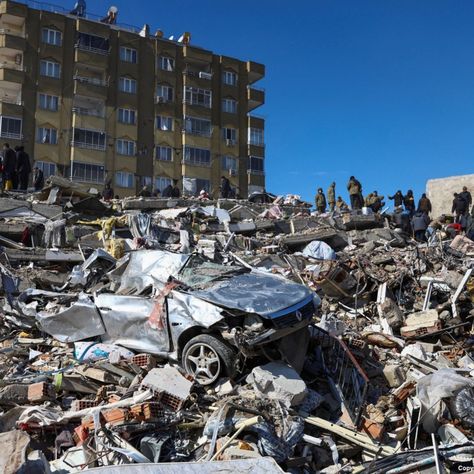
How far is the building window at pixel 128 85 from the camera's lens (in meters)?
46.3

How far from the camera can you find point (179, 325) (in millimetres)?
7184

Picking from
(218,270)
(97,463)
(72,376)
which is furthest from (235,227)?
(97,463)

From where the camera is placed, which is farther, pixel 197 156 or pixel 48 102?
pixel 197 156

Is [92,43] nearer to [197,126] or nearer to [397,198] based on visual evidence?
[197,126]

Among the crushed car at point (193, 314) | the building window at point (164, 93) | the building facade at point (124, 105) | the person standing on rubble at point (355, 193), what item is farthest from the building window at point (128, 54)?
the crushed car at point (193, 314)

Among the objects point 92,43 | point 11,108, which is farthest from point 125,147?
point 11,108

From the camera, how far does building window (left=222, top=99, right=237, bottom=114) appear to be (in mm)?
50875

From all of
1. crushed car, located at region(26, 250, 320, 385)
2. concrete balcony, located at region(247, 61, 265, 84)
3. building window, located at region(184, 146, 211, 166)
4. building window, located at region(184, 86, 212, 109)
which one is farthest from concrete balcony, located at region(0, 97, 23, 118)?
crushed car, located at region(26, 250, 320, 385)

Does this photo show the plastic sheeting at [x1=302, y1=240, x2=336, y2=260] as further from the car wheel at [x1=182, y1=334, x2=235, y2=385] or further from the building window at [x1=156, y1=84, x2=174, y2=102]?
the building window at [x1=156, y1=84, x2=174, y2=102]

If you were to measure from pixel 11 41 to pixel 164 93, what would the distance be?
1255 centimetres

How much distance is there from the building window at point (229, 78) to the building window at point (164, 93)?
5.30 m

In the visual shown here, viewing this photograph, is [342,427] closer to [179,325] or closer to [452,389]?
[452,389]

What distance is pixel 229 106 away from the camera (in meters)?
51.0

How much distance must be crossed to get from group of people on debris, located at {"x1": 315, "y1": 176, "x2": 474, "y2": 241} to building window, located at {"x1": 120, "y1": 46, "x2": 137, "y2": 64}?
27641 millimetres
